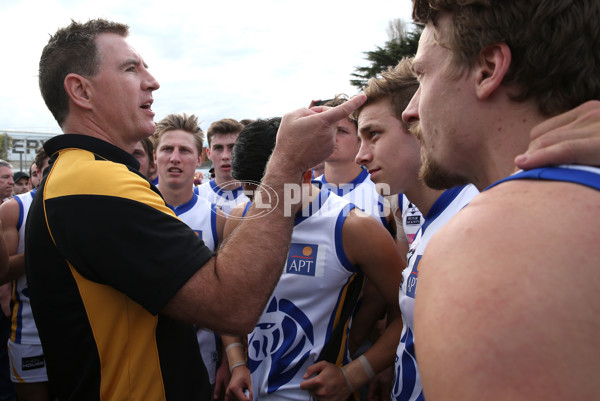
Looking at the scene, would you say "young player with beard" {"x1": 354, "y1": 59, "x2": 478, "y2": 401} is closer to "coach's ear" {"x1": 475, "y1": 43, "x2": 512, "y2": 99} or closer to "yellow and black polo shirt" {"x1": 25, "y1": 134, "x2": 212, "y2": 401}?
"coach's ear" {"x1": 475, "y1": 43, "x2": 512, "y2": 99}

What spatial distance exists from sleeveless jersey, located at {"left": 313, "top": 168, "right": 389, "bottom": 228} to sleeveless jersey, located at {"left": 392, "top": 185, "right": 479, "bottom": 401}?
137 cm

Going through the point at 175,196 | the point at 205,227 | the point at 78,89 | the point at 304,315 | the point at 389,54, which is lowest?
the point at 304,315

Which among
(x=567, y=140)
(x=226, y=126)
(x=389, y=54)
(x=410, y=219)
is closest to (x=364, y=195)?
(x=410, y=219)

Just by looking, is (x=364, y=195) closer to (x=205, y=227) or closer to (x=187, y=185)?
(x=205, y=227)

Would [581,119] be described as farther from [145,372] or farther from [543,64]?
[145,372]

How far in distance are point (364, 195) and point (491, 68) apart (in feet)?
10.2

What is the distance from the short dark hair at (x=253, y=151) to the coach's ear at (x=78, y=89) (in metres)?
0.96

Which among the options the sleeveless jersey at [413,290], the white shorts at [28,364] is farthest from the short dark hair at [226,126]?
the sleeveless jersey at [413,290]

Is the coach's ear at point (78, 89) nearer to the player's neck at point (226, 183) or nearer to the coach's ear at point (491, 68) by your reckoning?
the coach's ear at point (491, 68)

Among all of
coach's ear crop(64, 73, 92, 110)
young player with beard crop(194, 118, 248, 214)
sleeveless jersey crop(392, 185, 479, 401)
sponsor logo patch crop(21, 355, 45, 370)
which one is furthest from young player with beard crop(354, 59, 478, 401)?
sponsor logo patch crop(21, 355, 45, 370)

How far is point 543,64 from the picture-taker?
37.5 inches

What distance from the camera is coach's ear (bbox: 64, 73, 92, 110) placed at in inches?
70.5

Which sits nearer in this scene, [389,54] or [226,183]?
[226,183]

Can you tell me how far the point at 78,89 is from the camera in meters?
1.82
